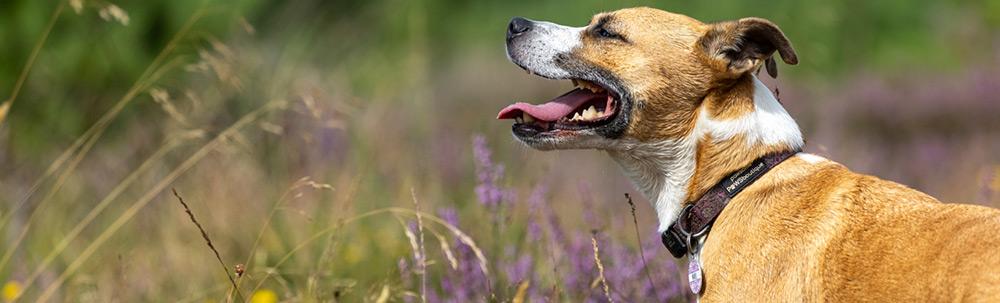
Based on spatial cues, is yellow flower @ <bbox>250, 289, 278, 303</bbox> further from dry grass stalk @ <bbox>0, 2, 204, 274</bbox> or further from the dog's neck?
the dog's neck

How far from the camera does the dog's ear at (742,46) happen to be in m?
4.18

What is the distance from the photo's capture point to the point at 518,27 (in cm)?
448

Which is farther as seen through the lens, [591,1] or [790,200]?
[591,1]

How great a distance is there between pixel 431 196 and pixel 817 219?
299 centimetres

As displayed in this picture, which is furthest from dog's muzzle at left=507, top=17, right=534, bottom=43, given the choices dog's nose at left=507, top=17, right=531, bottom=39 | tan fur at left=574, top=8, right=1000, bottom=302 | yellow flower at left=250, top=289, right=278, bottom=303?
yellow flower at left=250, top=289, right=278, bottom=303

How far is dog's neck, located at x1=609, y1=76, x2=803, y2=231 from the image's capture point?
4055mm

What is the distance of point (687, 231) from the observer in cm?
403

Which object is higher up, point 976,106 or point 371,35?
point 371,35

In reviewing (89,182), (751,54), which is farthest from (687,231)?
(89,182)

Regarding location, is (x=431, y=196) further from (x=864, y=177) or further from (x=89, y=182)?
(x=864, y=177)

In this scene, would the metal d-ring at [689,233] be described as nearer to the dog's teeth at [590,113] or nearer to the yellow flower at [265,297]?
the dog's teeth at [590,113]

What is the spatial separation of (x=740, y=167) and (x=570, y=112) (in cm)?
63

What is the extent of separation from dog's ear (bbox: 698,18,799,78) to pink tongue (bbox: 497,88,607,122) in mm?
413

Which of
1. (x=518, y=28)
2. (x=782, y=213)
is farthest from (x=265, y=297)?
(x=782, y=213)
